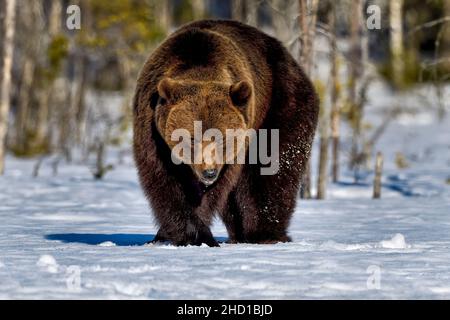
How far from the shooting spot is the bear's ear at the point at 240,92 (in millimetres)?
6438

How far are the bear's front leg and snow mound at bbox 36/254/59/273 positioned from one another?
145 cm

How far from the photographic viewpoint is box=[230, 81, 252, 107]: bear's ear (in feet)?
21.1

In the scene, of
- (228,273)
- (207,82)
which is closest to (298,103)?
(207,82)

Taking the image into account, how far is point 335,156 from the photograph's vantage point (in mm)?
15180

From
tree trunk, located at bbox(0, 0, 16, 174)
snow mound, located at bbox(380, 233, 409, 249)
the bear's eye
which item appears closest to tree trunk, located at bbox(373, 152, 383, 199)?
snow mound, located at bbox(380, 233, 409, 249)

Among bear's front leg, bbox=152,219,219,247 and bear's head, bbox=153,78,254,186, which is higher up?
bear's head, bbox=153,78,254,186

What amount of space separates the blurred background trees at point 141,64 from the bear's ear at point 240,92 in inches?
185

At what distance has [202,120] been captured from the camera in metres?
6.30

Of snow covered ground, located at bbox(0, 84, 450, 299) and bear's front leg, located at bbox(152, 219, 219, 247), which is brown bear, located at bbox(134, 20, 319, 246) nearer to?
bear's front leg, located at bbox(152, 219, 219, 247)

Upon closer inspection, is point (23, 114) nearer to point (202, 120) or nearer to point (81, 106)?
point (81, 106)

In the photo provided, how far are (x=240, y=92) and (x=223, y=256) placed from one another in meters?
1.24

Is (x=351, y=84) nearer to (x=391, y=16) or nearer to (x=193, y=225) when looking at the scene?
(x=391, y=16)

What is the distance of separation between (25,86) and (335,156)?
11660mm

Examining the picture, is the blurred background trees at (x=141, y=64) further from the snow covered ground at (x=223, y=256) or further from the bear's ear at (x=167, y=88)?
the bear's ear at (x=167, y=88)
